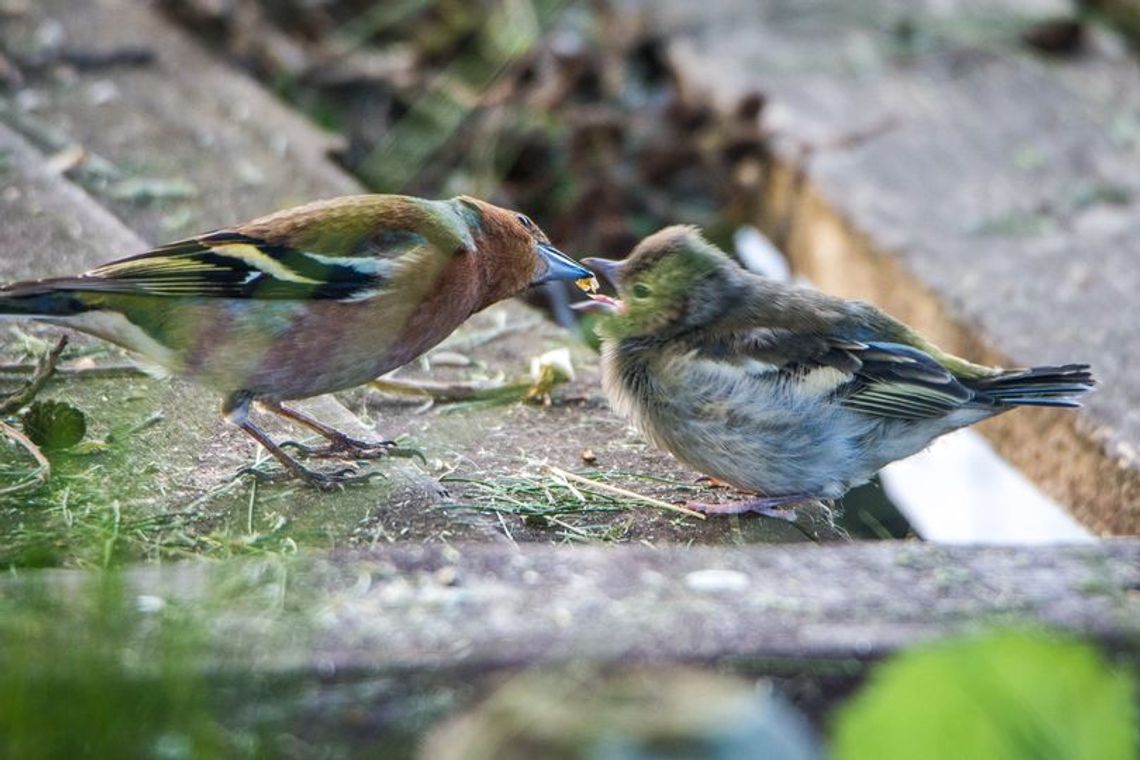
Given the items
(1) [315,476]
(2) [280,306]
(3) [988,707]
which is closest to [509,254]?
(2) [280,306]

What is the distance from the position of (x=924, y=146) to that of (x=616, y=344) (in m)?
2.71

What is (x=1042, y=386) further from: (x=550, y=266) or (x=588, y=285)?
(x=550, y=266)

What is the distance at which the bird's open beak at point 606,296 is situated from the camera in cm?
481

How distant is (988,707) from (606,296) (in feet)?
8.94

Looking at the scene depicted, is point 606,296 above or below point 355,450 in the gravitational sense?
above

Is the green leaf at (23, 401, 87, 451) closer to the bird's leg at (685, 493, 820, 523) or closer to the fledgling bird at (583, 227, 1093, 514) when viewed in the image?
the fledgling bird at (583, 227, 1093, 514)

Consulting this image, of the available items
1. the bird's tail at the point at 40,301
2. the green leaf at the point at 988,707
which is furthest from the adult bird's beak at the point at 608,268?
the green leaf at the point at 988,707

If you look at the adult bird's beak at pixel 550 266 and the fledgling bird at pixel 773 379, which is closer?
the fledgling bird at pixel 773 379

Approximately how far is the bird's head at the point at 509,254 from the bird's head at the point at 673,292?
0.69ft

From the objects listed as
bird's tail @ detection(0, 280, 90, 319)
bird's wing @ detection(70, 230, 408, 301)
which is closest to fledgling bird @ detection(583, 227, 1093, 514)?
bird's wing @ detection(70, 230, 408, 301)

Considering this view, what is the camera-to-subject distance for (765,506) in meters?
4.55

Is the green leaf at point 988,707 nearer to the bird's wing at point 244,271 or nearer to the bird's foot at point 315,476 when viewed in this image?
the bird's foot at point 315,476

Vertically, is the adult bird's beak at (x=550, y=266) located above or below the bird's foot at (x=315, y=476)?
above

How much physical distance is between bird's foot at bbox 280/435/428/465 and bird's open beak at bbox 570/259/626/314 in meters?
0.63
